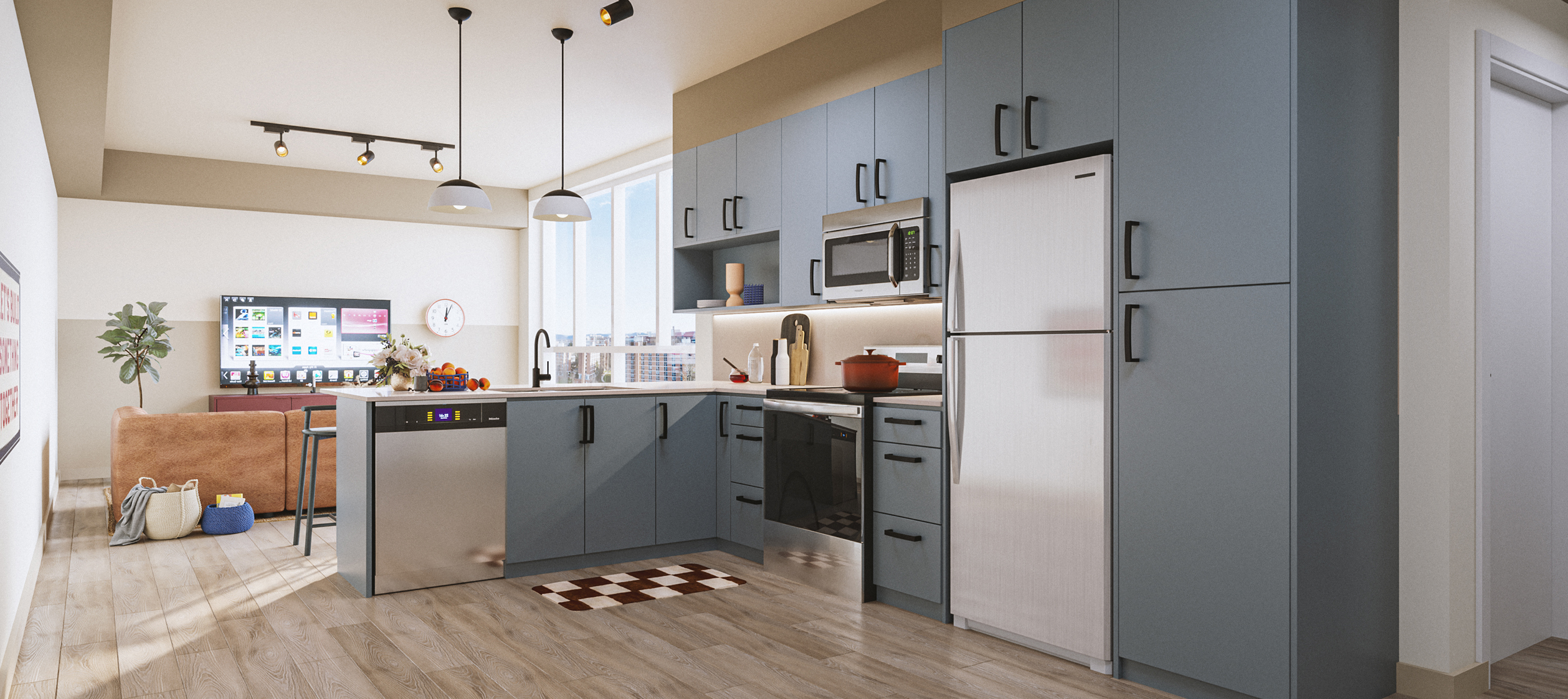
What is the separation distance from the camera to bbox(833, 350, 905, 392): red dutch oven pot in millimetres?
3840

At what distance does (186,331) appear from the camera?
26.8 feet

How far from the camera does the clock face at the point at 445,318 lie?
923 centimetres

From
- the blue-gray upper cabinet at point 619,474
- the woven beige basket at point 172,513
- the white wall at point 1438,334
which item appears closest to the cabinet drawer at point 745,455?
the blue-gray upper cabinet at point 619,474

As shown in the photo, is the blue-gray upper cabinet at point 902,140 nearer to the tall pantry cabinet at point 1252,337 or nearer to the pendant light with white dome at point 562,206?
the tall pantry cabinet at point 1252,337

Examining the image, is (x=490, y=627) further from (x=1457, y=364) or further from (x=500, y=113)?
(x=500, y=113)

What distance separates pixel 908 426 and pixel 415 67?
3627 mm

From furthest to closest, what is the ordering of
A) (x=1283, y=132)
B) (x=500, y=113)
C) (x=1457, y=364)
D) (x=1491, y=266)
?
1. (x=500, y=113)
2. (x=1491, y=266)
3. (x=1457, y=364)
4. (x=1283, y=132)

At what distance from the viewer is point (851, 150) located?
4207 mm

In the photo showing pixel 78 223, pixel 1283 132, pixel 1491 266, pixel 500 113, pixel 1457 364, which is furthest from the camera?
pixel 78 223

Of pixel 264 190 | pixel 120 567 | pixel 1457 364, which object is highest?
pixel 264 190

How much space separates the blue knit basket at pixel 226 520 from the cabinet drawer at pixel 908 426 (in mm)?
3810

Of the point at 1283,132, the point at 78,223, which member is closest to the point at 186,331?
the point at 78,223

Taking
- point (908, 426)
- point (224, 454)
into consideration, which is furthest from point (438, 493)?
point (224, 454)

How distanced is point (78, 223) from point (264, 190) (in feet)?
4.68
